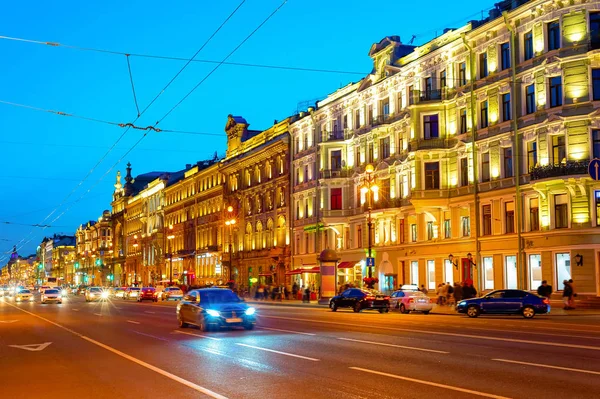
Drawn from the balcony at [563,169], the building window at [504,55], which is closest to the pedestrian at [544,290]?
the balcony at [563,169]

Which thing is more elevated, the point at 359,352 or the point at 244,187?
the point at 244,187

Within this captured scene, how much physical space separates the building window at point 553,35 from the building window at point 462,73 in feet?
23.9

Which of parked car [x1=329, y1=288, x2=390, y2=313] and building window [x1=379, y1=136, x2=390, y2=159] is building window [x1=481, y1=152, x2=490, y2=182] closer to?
parked car [x1=329, y1=288, x2=390, y2=313]

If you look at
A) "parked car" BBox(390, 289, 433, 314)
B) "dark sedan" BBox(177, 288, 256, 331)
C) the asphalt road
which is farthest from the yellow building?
"dark sedan" BBox(177, 288, 256, 331)

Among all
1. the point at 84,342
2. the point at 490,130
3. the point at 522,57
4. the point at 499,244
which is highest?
the point at 522,57

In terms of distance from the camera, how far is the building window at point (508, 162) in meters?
44.5

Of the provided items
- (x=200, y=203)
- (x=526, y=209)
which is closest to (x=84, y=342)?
(x=526, y=209)

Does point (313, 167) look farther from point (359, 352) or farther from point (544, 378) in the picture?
point (544, 378)

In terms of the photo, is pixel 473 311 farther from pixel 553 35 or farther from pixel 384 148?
pixel 384 148

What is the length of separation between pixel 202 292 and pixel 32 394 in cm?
1426

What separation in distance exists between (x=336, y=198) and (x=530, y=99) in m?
23.3

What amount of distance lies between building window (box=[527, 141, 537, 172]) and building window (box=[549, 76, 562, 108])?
98.6 inches

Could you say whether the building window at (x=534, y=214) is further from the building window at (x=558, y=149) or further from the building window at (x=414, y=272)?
the building window at (x=414, y=272)

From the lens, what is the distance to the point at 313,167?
6719 centimetres
